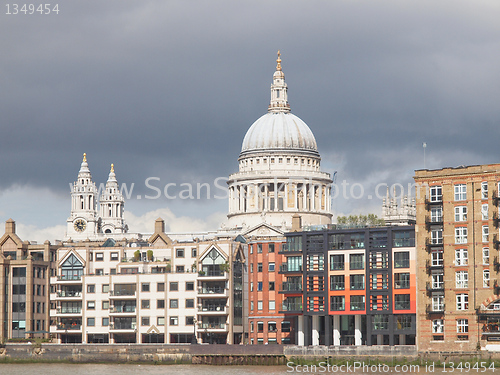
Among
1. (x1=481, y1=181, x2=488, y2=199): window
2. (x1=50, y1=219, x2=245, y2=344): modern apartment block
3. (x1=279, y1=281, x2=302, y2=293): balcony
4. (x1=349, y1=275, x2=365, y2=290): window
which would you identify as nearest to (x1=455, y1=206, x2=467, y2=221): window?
(x1=481, y1=181, x2=488, y2=199): window

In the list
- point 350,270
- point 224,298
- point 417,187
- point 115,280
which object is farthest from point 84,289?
point 417,187

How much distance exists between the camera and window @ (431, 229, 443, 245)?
150875 mm

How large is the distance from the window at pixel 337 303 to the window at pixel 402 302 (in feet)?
25.6

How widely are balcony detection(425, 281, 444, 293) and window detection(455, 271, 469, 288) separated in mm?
2108

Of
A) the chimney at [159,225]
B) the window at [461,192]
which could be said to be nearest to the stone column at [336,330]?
the window at [461,192]

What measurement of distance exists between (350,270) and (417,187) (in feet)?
49.3

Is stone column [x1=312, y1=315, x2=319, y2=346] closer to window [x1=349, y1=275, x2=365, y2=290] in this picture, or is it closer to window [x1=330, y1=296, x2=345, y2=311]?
window [x1=330, y1=296, x2=345, y2=311]

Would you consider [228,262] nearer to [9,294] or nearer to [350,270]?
[350,270]

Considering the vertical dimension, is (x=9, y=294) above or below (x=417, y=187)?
below

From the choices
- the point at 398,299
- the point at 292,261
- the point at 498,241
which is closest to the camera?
the point at 498,241

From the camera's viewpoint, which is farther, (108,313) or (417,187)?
(108,313)

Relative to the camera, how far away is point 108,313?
17425 cm

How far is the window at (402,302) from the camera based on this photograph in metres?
155

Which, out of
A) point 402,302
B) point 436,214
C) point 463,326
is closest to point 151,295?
point 402,302
